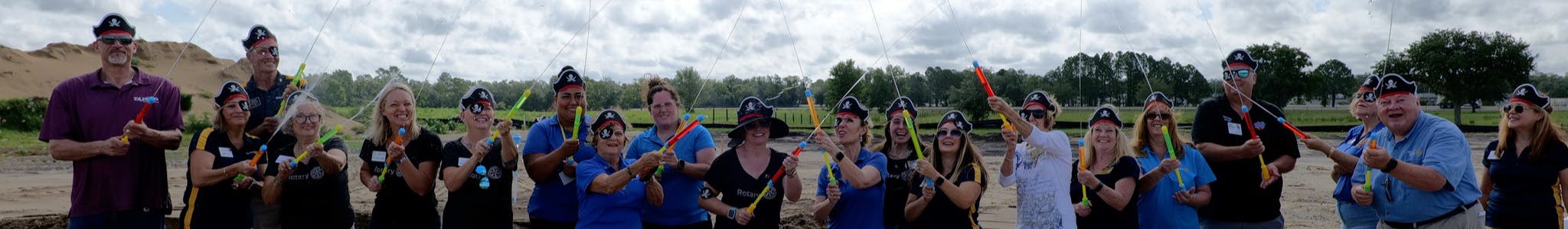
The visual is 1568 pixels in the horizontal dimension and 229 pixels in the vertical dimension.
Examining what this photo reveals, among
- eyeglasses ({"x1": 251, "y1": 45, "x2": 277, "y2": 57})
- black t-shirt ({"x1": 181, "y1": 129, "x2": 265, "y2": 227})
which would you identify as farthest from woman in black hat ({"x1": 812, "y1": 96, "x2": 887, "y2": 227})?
eyeglasses ({"x1": 251, "y1": 45, "x2": 277, "y2": 57})

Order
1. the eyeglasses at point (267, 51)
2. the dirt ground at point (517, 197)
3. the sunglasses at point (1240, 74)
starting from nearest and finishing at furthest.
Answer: the sunglasses at point (1240, 74) → the eyeglasses at point (267, 51) → the dirt ground at point (517, 197)

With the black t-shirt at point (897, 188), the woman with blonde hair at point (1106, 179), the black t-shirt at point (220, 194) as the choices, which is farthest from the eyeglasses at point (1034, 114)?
the black t-shirt at point (220, 194)

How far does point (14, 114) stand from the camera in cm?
3048

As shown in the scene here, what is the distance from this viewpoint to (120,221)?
5930 mm

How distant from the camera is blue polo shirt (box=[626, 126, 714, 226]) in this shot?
5781 millimetres

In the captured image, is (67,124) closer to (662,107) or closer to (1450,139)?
(662,107)

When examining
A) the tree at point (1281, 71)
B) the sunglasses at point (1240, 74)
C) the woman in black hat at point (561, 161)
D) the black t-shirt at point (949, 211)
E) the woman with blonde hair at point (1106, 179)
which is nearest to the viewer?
the woman with blonde hair at point (1106, 179)

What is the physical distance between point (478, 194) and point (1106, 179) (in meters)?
3.64

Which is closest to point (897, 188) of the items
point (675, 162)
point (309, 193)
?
point (675, 162)

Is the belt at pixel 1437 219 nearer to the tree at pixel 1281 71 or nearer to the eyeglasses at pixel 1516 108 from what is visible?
the eyeglasses at pixel 1516 108

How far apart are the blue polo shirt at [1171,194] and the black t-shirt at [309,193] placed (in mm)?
4887

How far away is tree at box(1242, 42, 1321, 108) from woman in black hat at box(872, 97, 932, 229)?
6979 millimetres

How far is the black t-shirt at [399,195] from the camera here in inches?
233

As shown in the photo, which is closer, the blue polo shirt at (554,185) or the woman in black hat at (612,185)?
the woman in black hat at (612,185)
